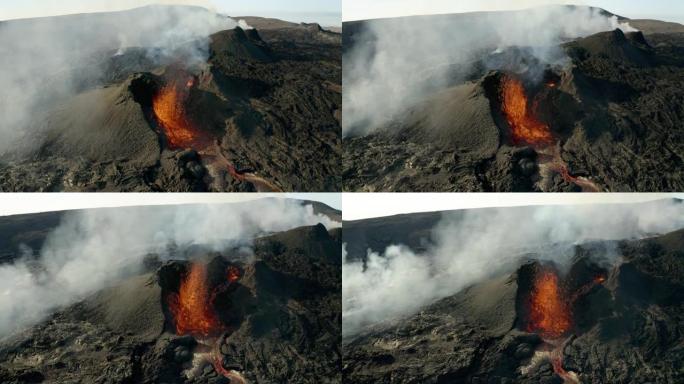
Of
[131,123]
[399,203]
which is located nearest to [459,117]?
[399,203]

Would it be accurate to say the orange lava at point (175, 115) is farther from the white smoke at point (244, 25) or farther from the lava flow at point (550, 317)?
the lava flow at point (550, 317)

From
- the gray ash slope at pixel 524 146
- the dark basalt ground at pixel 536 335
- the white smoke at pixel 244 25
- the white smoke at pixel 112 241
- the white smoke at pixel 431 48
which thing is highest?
the white smoke at pixel 244 25

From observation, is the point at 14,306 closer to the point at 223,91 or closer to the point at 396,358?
the point at 223,91

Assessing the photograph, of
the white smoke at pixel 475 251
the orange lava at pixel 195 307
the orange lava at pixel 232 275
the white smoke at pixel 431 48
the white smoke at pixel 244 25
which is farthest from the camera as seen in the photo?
the white smoke at pixel 244 25

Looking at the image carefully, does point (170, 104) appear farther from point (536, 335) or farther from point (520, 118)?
point (536, 335)

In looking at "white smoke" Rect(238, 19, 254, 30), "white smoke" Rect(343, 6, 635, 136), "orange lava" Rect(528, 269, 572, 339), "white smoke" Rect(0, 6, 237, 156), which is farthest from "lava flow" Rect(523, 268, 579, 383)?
"white smoke" Rect(0, 6, 237, 156)

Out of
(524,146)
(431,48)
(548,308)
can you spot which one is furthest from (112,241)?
(548,308)

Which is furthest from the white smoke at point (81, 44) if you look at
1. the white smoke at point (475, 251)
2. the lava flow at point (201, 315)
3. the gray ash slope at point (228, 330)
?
the white smoke at point (475, 251)

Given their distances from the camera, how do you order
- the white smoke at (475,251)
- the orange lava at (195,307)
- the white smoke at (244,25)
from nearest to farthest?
1. the orange lava at (195,307)
2. the white smoke at (475,251)
3. the white smoke at (244,25)
